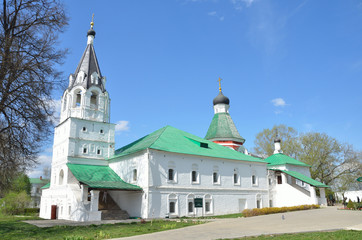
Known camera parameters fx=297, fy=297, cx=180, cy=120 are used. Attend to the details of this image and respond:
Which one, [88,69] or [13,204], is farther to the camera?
[13,204]

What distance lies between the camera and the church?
76.2 ft

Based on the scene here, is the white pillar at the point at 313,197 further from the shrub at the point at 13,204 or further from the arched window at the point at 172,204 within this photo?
the shrub at the point at 13,204

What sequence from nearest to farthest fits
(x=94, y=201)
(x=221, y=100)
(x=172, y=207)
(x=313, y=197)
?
1. (x=94, y=201)
2. (x=172, y=207)
3. (x=313, y=197)
4. (x=221, y=100)

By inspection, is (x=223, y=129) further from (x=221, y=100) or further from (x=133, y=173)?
(x=133, y=173)

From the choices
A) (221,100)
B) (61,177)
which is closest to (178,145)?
(61,177)

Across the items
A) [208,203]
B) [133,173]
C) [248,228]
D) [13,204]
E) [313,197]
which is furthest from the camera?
[13,204]

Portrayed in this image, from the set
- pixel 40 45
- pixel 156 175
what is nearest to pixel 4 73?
pixel 40 45

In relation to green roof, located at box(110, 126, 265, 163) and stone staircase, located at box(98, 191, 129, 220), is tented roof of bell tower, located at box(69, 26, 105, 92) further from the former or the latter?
stone staircase, located at box(98, 191, 129, 220)

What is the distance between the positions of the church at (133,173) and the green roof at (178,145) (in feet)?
0.32

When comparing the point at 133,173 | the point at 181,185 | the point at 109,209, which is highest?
the point at 133,173

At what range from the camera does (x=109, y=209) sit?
24781mm

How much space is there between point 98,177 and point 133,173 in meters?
2.90

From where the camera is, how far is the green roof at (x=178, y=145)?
83.3ft

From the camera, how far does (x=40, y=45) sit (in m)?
13.8
